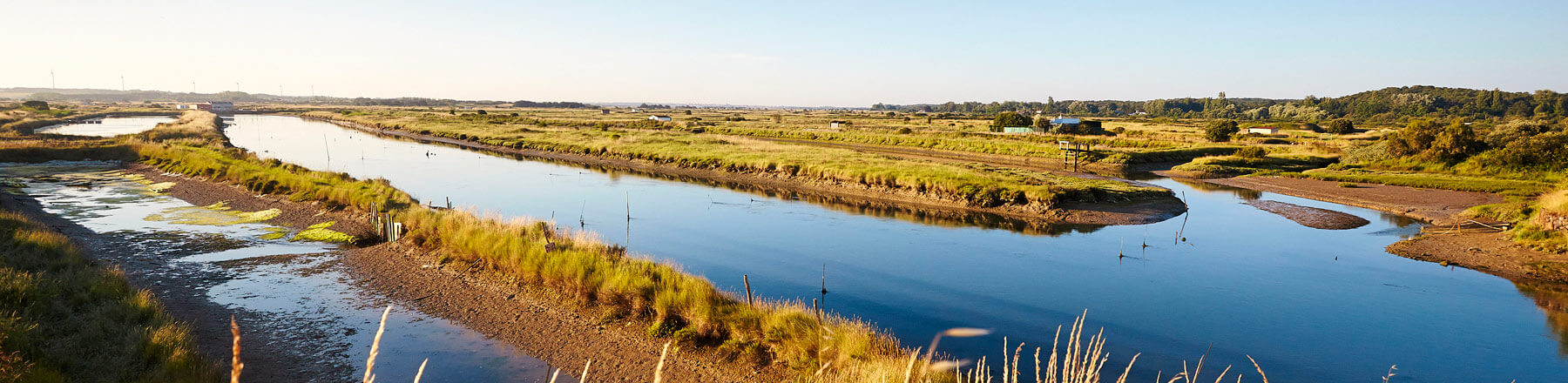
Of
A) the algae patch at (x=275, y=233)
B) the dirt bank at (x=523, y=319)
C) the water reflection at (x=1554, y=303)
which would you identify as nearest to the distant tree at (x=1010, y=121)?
the water reflection at (x=1554, y=303)

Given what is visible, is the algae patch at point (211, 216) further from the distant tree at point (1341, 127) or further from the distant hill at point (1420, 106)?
the distant hill at point (1420, 106)

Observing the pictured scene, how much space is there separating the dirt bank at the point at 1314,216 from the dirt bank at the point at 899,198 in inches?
143

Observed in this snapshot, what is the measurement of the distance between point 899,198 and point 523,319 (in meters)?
21.3

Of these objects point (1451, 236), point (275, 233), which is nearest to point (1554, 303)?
point (1451, 236)

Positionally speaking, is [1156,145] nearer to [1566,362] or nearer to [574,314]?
[1566,362]

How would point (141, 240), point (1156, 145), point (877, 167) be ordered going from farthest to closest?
point (1156, 145) < point (877, 167) < point (141, 240)

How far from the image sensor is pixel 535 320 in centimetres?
1213

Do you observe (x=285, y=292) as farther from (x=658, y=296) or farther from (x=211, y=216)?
(x=211, y=216)

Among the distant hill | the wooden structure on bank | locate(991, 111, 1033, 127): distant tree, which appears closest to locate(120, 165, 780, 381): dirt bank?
the wooden structure on bank

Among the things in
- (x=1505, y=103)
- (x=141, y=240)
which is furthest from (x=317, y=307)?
(x=1505, y=103)

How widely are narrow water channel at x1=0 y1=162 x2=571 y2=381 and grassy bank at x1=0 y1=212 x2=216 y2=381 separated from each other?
3.91 ft

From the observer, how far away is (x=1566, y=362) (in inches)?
463

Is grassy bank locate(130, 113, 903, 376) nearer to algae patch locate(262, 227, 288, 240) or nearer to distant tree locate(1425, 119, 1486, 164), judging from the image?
algae patch locate(262, 227, 288, 240)

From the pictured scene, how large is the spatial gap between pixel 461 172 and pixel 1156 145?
5301cm
